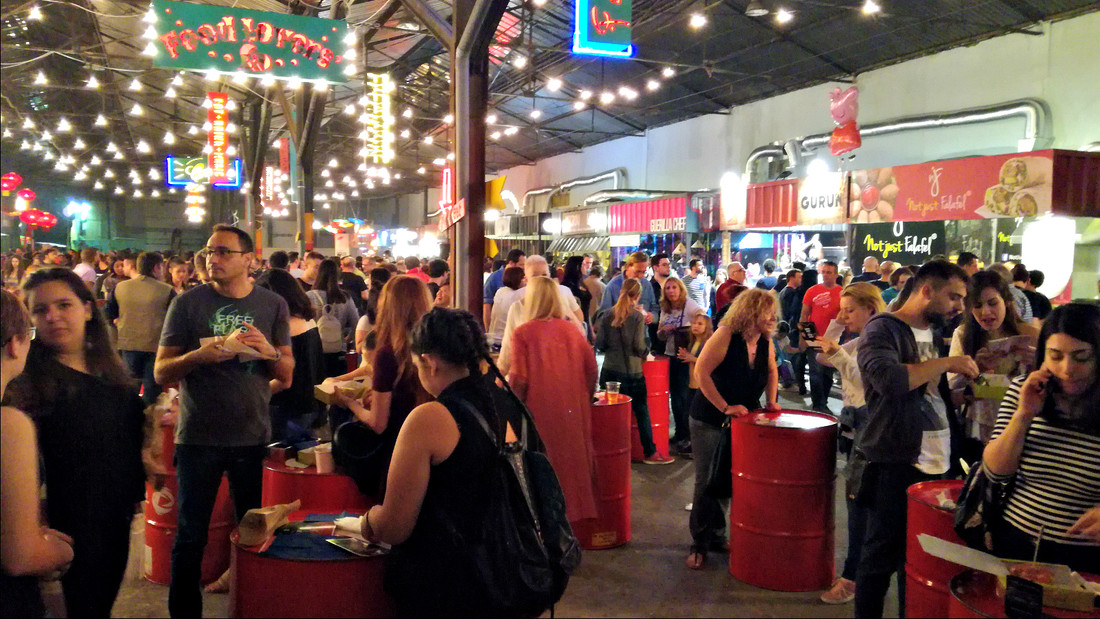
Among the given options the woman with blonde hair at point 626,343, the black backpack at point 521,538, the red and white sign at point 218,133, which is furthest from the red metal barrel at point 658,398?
the red and white sign at point 218,133

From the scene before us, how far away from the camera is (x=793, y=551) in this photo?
14.0 feet

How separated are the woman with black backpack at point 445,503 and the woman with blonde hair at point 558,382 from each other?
2131mm

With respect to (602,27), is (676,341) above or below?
below

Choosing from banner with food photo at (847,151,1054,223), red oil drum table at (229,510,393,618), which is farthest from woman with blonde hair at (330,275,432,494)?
banner with food photo at (847,151,1054,223)

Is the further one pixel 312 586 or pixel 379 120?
pixel 379 120

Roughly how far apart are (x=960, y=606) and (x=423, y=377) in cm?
171

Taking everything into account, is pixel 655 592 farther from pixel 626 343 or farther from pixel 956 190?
pixel 956 190

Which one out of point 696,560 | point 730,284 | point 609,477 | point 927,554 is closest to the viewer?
point 927,554

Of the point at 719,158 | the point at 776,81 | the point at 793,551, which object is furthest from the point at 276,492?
the point at 719,158

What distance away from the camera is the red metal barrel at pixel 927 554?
10.3ft

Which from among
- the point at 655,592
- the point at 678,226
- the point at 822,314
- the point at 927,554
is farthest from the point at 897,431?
the point at 678,226

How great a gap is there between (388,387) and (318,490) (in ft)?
2.07

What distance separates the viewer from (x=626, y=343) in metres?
6.64

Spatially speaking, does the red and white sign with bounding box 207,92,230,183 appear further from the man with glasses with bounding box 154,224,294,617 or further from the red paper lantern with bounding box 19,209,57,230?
the man with glasses with bounding box 154,224,294,617
